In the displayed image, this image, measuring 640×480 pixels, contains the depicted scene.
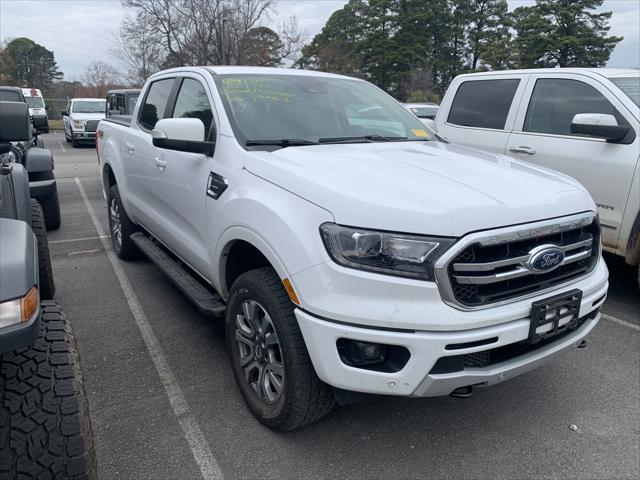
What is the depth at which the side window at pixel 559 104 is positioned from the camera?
4.62 m

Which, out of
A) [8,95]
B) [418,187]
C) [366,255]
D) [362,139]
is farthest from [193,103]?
[8,95]

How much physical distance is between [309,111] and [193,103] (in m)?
0.90

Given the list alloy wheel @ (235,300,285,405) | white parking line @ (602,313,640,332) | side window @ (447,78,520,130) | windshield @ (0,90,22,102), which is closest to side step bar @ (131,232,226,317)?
alloy wheel @ (235,300,285,405)

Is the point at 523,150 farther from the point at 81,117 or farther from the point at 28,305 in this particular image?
the point at 81,117

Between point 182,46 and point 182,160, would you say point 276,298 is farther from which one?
point 182,46

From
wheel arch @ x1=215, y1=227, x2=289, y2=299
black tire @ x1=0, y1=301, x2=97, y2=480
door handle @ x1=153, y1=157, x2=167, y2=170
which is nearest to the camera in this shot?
black tire @ x1=0, y1=301, x2=97, y2=480

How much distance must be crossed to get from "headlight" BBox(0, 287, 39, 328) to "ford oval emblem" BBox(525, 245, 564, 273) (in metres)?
1.93

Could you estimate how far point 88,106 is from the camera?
68.1ft

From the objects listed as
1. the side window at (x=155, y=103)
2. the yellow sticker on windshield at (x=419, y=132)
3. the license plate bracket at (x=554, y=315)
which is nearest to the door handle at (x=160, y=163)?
the side window at (x=155, y=103)

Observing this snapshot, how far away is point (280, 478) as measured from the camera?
239 cm

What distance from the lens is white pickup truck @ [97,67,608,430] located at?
6.82 feet

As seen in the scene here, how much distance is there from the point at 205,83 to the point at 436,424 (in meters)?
2.60

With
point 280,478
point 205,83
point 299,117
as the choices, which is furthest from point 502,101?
point 280,478

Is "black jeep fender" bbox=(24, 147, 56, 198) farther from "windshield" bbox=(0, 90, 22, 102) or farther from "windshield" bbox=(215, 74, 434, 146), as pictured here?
"windshield" bbox=(215, 74, 434, 146)
